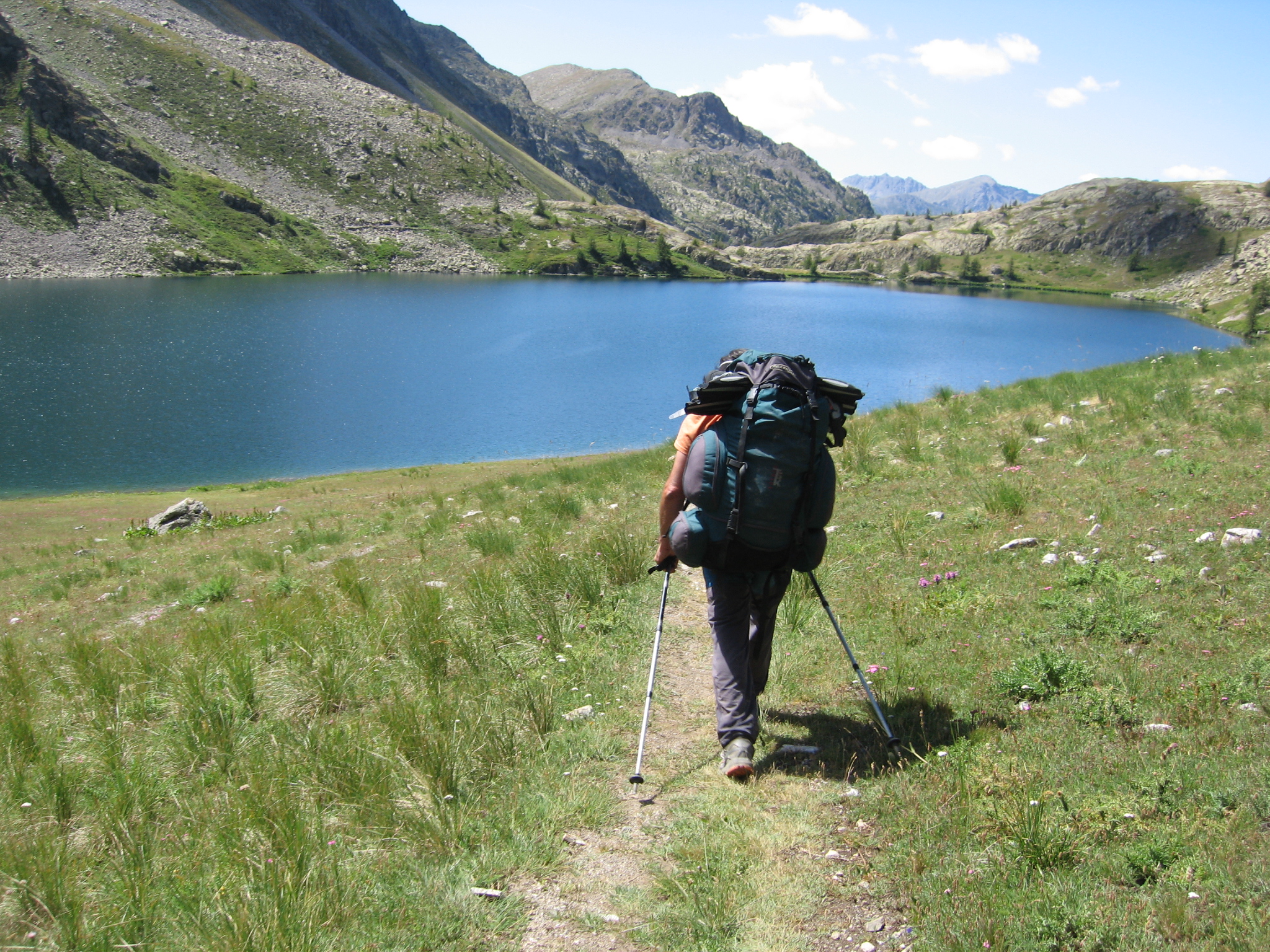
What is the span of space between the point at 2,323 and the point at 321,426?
42098 mm

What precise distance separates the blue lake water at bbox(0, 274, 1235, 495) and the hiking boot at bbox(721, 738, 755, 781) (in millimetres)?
30473

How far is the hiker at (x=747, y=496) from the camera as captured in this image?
4.92m

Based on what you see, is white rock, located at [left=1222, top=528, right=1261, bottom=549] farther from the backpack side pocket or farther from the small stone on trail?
the backpack side pocket

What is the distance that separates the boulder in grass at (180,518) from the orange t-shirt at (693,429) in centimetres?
1982

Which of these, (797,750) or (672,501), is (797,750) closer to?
(797,750)

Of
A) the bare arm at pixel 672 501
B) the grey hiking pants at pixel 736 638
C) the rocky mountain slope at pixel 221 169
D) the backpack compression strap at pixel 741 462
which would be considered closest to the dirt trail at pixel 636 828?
the grey hiking pants at pixel 736 638

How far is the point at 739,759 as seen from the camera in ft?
16.7

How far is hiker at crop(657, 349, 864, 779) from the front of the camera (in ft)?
16.1

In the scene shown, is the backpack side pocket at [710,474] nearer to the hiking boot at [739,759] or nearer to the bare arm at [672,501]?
the bare arm at [672,501]

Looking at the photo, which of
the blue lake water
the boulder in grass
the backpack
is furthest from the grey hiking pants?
the blue lake water

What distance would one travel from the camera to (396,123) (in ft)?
614

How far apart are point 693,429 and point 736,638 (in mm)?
1503

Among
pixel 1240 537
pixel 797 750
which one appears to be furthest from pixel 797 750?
pixel 1240 537

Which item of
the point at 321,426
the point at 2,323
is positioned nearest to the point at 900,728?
the point at 321,426
